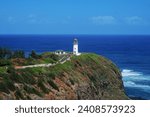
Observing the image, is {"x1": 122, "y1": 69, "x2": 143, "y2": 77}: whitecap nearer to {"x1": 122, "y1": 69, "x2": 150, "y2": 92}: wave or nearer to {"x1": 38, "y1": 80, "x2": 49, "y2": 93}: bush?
{"x1": 122, "y1": 69, "x2": 150, "y2": 92}: wave

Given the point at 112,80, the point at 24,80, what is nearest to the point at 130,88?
the point at 112,80

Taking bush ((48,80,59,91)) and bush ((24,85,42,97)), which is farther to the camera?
bush ((48,80,59,91))

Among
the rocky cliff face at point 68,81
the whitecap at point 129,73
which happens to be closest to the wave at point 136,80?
the whitecap at point 129,73

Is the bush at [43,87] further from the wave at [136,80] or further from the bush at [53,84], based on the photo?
the wave at [136,80]

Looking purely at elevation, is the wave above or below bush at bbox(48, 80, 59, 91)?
below

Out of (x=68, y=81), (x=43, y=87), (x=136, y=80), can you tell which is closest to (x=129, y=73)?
(x=136, y=80)

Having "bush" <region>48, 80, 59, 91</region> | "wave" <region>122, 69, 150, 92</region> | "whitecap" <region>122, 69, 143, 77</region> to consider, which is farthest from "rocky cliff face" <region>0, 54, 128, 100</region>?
"whitecap" <region>122, 69, 143, 77</region>

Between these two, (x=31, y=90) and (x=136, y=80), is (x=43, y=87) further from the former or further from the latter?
(x=136, y=80)

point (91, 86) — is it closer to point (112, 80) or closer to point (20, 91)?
point (112, 80)
